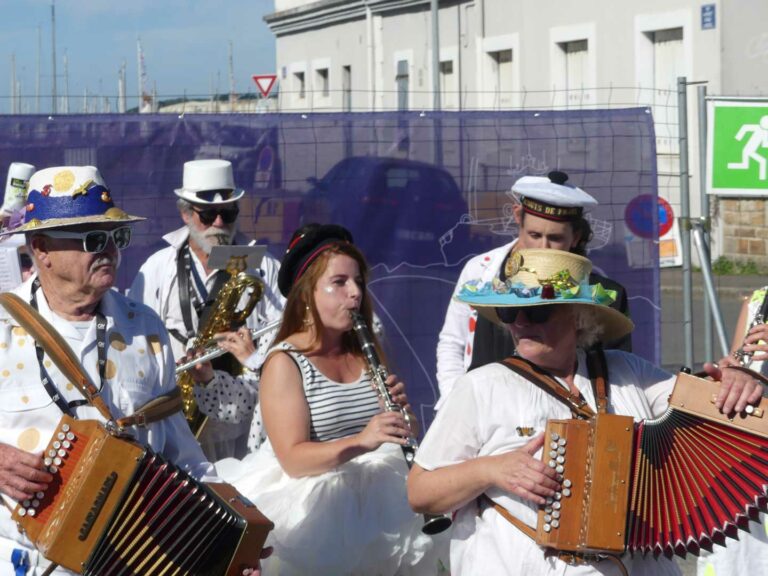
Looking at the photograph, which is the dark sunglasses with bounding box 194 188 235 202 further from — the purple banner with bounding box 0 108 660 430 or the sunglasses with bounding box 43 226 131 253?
the sunglasses with bounding box 43 226 131 253

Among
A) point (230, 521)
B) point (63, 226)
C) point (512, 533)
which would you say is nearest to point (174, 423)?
point (230, 521)

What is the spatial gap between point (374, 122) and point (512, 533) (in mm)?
4705

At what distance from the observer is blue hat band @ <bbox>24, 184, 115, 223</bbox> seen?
404cm

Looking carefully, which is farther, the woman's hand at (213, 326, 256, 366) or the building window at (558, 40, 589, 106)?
the building window at (558, 40, 589, 106)

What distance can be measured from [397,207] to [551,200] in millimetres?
2814

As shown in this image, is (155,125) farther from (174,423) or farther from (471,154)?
(174,423)

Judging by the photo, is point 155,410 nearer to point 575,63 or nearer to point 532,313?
point 532,313

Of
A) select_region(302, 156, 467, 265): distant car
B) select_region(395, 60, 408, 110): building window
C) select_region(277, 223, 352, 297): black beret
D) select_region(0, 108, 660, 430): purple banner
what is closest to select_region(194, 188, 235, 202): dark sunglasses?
select_region(0, 108, 660, 430): purple banner

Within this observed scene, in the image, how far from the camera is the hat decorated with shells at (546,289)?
154 inches

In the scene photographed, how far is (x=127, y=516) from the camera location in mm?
3816

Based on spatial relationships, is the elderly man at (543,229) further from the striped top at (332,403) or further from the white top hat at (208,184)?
the white top hat at (208,184)

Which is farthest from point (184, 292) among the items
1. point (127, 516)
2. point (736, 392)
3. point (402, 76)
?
point (402, 76)

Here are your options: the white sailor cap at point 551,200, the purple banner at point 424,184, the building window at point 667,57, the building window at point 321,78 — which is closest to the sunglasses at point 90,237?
the white sailor cap at point 551,200

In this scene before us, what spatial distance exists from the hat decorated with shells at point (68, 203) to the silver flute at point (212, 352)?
6.95 ft
